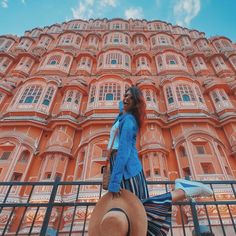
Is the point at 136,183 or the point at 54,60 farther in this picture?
the point at 54,60

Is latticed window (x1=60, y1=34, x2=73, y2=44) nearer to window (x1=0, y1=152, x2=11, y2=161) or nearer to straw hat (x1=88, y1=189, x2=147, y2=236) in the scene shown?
window (x1=0, y1=152, x2=11, y2=161)

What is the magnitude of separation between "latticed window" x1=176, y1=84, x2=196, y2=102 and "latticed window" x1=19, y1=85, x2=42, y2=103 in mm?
11069

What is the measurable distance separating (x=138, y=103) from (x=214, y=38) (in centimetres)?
2931

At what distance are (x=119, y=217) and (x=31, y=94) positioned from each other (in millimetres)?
15413

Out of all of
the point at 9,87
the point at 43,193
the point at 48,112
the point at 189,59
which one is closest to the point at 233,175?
the point at 43,193

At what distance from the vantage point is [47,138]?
1355 centimetres

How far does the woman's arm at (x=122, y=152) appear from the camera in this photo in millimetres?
2143

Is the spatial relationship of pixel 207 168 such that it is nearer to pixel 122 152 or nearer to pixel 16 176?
pixel 122 152

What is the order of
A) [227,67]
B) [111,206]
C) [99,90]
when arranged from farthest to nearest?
[227,67] → [99,90] → [111,206]

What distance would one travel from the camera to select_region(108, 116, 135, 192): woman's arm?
2.14m

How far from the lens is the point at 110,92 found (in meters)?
15.9

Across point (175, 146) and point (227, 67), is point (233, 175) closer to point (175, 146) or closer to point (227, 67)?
point (175, 146)

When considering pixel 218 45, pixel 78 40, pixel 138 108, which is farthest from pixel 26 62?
pixel 218 45

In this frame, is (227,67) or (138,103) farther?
(227,67)
